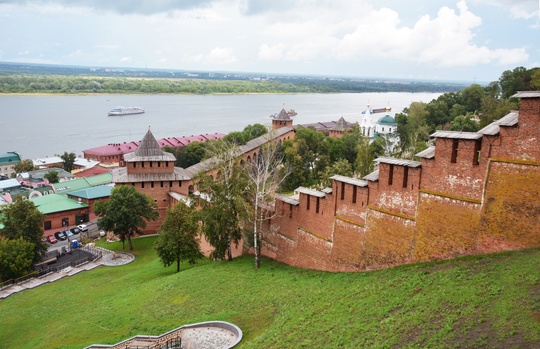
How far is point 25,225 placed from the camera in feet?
87.1

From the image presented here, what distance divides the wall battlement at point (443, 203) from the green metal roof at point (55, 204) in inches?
1175

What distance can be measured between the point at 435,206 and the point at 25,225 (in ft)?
79.2

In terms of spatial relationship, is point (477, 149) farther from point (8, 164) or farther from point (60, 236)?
point (8, 164)

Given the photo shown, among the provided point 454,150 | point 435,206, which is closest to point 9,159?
point 435,206

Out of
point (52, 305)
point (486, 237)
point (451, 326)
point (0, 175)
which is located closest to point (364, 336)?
point (451, 326)

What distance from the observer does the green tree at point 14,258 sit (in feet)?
77.7

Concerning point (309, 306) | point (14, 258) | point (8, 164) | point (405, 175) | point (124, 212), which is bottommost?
point (8, 164)

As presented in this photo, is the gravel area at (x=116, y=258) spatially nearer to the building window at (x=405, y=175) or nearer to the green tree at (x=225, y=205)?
the green tree at (x=225, y=205)

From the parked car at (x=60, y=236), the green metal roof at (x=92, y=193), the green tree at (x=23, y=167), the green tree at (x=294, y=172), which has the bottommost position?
the parked car at (x=60, y=236)

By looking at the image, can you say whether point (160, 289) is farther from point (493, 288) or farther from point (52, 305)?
point (493, 288)

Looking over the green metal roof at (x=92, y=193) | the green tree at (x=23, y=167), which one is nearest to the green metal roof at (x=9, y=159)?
the green tree at (x=23, y=167)

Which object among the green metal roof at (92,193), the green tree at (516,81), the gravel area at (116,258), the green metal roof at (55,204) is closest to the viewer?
the gravel area at (116,258)

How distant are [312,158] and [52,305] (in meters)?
28.8

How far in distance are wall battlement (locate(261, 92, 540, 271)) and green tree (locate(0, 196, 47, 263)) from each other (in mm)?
19230
